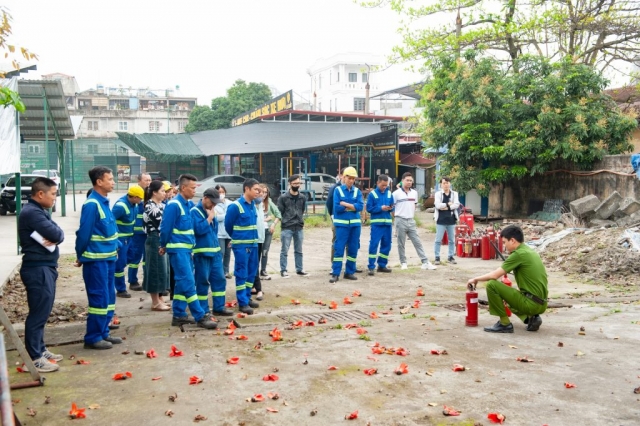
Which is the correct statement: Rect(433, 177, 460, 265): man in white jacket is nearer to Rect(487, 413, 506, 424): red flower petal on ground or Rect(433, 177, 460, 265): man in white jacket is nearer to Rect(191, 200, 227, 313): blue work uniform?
Rect(191, 200, 227, 313): blue work uniform

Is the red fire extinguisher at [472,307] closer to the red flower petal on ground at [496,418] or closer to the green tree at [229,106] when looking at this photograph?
the red flower petal on ground at [496,418]

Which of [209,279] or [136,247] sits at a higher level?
[136,247]

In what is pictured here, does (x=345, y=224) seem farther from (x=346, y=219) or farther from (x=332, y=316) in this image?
(x=332, y=316)

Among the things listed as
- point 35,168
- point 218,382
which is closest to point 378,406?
point 218,382

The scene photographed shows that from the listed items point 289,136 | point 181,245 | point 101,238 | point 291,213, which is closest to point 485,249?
point 291,213

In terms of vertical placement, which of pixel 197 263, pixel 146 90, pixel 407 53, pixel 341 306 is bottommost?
Answer: pixel 341 306

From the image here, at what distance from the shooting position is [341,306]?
28.7 feet

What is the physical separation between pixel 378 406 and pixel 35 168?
132 feet

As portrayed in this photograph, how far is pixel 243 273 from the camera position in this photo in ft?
26.7

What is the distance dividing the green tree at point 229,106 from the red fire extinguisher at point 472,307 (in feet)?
146

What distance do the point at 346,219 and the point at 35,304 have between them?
5.95m

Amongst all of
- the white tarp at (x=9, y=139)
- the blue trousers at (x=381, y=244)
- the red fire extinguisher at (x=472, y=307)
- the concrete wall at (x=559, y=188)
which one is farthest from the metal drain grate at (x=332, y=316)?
the concrete wall at (x=559, y=188)

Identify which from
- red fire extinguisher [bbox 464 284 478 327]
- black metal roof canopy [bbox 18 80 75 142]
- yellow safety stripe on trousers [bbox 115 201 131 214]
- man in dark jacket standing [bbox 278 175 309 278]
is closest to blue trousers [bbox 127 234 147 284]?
yellow safety stripe on trousers [bbox 115 201 131 214]

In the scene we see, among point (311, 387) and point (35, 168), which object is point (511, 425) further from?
point (35, 168)
